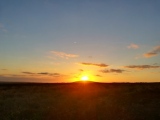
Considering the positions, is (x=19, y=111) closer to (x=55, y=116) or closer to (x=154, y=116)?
(x=55, y=116)

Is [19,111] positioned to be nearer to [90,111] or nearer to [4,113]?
[4,113]

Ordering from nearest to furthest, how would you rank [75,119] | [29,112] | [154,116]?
1. [75,119]
2. [154,116]
3. [29,112]

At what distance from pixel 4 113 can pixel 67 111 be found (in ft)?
17.3

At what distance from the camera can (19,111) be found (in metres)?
20.9

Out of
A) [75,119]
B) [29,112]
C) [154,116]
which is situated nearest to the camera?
[75,119]

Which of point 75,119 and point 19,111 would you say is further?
point 19,111

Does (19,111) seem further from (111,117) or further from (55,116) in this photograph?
(111,117)

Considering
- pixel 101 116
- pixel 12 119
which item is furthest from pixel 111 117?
pixel 12 119

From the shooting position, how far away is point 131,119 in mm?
18344

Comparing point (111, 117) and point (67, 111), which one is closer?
point (111, 117)

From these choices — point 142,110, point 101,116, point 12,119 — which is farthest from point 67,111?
point 142,110

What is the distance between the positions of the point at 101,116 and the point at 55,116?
359 centimetres

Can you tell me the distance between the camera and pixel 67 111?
802 inches

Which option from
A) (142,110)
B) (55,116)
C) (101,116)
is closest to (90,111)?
(101,116)
